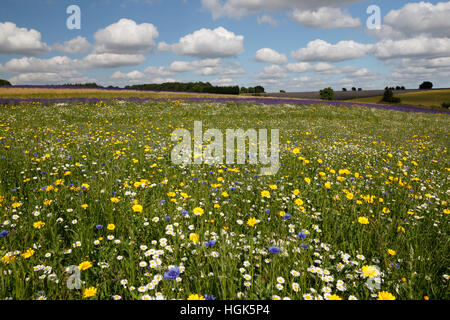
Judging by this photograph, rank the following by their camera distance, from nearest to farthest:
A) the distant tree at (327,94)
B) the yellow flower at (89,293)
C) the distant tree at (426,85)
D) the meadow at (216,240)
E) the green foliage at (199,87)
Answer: the yellow flower at (89,293) → the meadow at (216,240) → the distant tree at (327,94) → the green foliage at (199,87) → the distant tree at (426,85)

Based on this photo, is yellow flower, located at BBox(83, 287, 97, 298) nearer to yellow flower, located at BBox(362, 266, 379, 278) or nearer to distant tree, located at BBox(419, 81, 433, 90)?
yellow flower, located at BBox(362, 266, 379, 278)

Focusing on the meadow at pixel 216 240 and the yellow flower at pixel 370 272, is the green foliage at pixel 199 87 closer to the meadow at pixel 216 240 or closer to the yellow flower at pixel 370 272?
the meadow at pixel 216 240

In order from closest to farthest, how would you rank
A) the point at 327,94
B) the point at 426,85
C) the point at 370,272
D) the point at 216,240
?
the point at 370,272 < the point at 216,240 < the point at 327,94 < the point at 426,85

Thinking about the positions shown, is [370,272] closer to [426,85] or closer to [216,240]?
[216,240]

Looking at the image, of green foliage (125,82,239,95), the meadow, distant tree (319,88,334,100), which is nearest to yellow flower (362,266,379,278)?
Answer: the meadow

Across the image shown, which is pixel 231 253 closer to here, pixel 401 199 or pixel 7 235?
pixel 7 235

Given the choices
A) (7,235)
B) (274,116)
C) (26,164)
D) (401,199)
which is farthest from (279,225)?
(274,116)

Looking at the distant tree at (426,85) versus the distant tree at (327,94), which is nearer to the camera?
the distant tree at (327,94)

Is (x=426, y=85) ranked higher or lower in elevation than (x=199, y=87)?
higher

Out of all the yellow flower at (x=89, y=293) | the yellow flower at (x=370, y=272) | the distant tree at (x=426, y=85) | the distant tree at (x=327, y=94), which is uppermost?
the distant tree at (x=426, y=85)

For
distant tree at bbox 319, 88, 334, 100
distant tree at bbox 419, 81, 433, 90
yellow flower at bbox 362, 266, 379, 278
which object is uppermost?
distant tree at bbox 419, 81, 433, 90

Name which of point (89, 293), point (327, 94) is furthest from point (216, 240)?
point (327, 94)

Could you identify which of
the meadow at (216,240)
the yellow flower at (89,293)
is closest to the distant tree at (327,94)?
the meadow at (216,240)

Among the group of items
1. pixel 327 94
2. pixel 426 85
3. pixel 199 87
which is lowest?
pixel 327 94
